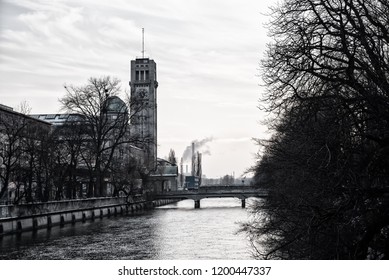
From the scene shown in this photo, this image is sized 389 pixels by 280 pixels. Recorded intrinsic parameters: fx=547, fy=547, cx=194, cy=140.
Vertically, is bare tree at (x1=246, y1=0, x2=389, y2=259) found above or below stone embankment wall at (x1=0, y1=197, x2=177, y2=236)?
above

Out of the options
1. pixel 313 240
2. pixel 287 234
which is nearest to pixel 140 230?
pixel 287 234

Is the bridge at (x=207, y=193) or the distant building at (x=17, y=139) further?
the bridge at (x=207, y=193)

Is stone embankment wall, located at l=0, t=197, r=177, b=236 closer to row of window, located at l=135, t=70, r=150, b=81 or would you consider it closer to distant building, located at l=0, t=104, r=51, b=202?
distant building, located at l=0, t=104, r=51, b=202

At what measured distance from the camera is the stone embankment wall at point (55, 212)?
37.9m

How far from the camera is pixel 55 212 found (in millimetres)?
47219

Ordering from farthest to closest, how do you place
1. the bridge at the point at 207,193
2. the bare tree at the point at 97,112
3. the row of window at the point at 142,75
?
the row of window at the point at 142,75, the bridge at the point at 207,193, the bare tree at the point at 97,112

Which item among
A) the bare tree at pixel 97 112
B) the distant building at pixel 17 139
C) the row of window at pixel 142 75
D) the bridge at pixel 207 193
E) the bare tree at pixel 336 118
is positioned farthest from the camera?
the row of window at pixel 142 75

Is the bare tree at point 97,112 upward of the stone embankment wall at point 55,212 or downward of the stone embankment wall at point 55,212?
upward

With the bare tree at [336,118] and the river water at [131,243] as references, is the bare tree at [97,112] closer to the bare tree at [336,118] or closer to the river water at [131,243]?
the river water at [131,243]

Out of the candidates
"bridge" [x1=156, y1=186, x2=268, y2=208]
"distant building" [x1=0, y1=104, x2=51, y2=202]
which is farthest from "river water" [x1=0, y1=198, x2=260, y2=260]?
"bridge" [x1=156, y1=186, x2=268, y2=208]

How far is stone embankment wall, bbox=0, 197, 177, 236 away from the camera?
3794cm

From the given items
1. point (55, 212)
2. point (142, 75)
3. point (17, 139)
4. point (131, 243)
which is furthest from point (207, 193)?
point (142, 75)

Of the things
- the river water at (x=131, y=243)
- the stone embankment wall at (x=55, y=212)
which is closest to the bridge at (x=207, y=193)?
the stone embankment wall at (x=55, y=212)

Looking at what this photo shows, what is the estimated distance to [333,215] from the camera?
13578 mm
